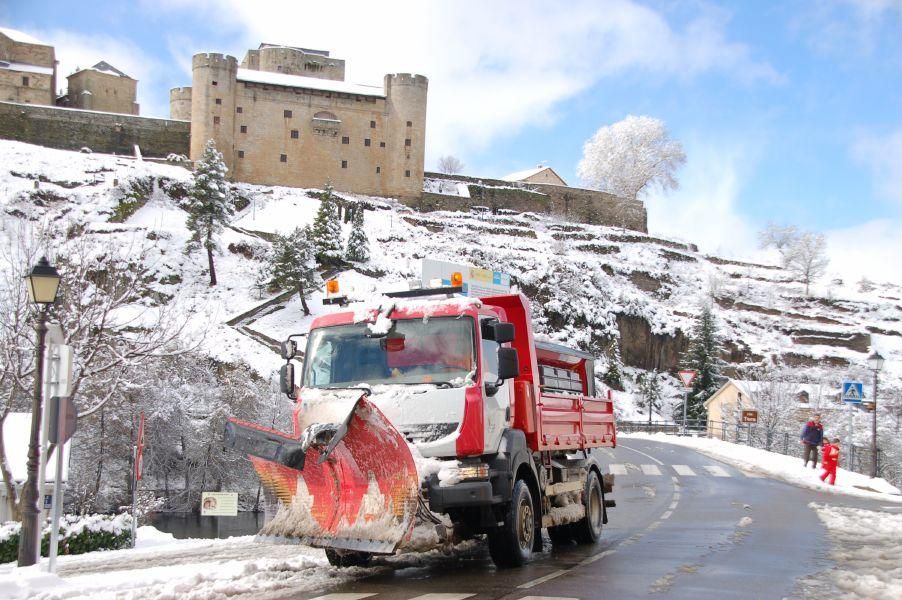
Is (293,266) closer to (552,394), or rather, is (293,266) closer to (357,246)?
(357,246)

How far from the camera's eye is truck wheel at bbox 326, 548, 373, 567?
10.1 meters

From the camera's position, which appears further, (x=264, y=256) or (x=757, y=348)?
(x=757, y=348)

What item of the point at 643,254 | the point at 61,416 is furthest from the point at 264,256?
the point at 61,416

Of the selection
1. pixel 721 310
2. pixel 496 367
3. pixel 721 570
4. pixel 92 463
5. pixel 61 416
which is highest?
pixel 721 310

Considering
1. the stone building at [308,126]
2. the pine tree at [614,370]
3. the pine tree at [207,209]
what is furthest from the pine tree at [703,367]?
the stone building at [308,126]

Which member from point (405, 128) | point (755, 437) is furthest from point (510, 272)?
point (755, 437)

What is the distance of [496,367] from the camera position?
389 inches

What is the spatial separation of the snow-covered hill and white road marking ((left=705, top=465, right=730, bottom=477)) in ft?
102

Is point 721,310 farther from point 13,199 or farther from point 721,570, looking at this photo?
point 721,570

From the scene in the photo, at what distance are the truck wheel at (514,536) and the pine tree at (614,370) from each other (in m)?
65.6

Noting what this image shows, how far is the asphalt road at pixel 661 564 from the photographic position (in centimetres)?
841

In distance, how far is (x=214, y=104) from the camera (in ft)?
300

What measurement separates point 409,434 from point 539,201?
100 m

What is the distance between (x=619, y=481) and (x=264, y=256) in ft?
171
